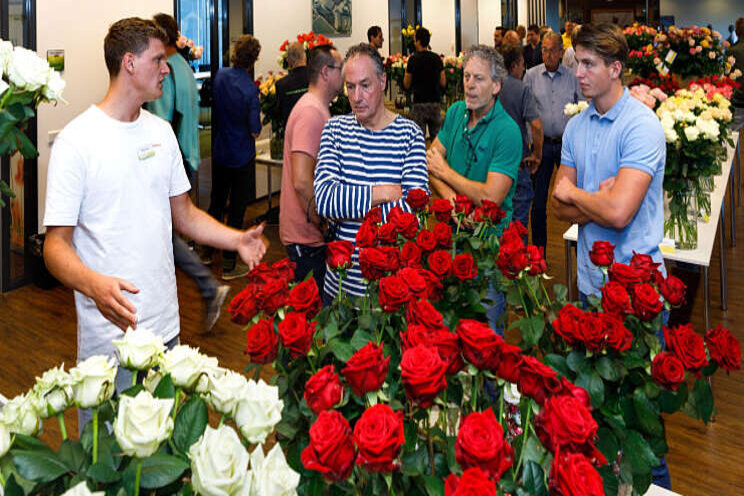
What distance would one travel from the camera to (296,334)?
3.97 feet

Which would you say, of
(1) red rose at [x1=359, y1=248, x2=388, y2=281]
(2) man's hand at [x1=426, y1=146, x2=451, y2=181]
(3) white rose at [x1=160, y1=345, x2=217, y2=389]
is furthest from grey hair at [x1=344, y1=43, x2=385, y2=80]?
(3) white rose at [x1=160, y1=345, x2=217, y2=389]

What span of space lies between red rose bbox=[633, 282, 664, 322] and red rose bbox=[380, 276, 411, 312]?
0.44 meters

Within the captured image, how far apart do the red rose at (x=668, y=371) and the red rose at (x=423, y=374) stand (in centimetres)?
46

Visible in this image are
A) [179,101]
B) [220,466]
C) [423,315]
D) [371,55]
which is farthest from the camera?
[179,101]

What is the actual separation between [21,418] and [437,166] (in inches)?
84.8

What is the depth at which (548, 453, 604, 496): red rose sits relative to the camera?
83 cm

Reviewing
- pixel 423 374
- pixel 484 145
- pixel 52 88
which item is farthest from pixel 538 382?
pixel 484 145

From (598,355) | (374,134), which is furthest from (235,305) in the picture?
(374,134)

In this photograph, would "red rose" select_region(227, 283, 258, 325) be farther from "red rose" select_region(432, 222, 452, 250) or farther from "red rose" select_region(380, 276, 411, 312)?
"red rose" select_region(432, 222, 452, 250)

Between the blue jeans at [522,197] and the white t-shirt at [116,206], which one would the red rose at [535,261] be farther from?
the blue jeans at [522,197]

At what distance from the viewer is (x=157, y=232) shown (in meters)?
2.20

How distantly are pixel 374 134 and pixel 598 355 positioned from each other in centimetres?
141

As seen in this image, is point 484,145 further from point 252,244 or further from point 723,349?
point 723,349

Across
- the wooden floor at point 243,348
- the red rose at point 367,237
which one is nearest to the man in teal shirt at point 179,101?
the wooden floor at point 243,348
